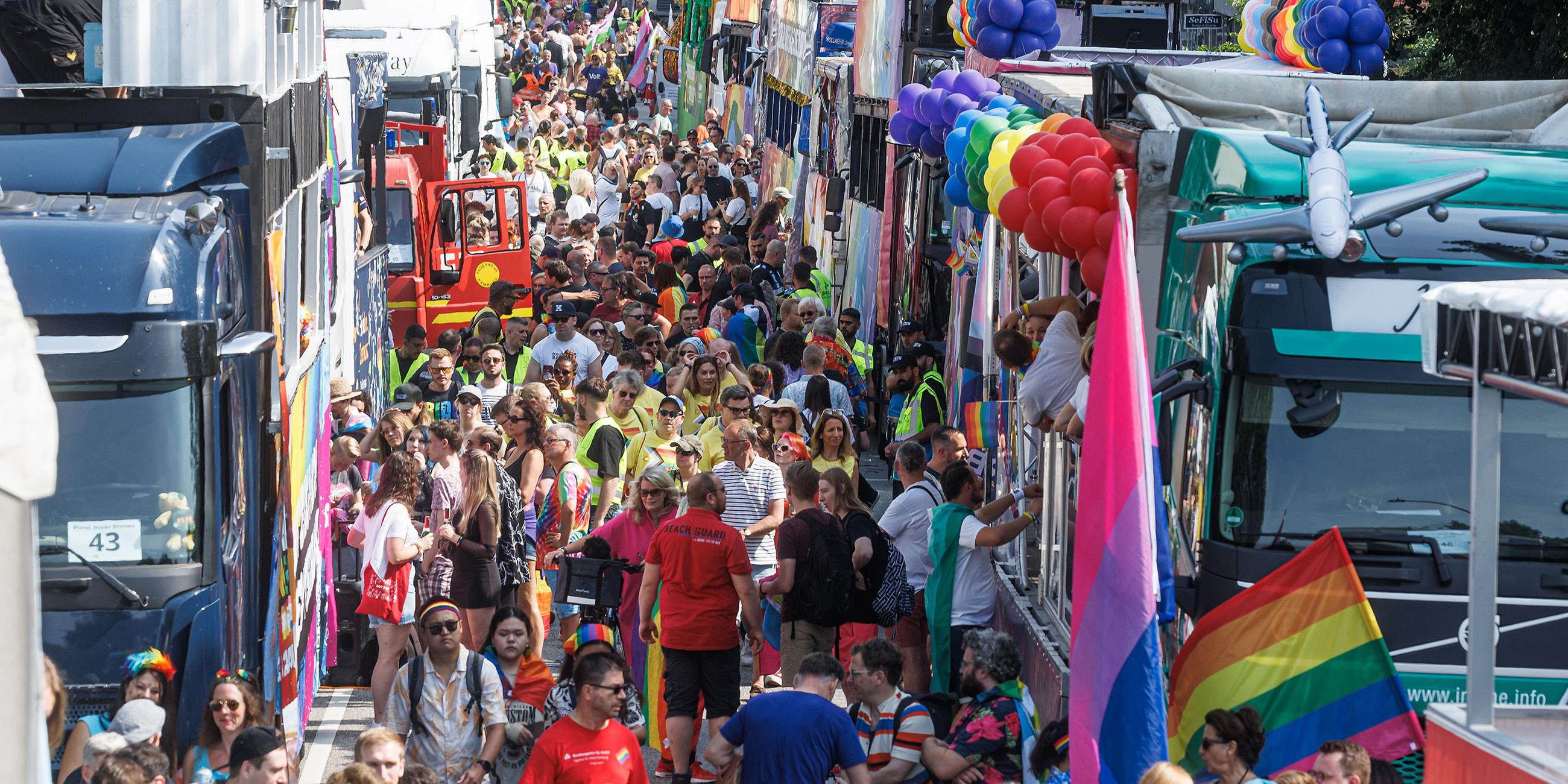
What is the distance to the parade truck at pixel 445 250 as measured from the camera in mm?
18859

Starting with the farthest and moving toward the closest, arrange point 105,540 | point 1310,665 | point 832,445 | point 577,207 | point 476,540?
point 577,207 → point 832,445 → point 476,540 → point 105,540 → point 1310,665

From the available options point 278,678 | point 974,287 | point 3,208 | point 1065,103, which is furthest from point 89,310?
point 974,287

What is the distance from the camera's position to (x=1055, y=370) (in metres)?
8.91

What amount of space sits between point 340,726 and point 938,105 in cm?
564

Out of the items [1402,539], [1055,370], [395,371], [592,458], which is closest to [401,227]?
[395,371]

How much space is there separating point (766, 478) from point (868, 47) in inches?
386

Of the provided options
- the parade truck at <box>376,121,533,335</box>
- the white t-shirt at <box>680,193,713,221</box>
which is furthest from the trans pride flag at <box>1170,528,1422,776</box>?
the white t-shirt at <box>680,193,713,221</box>

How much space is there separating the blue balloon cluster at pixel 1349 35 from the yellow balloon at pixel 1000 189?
3.51 m

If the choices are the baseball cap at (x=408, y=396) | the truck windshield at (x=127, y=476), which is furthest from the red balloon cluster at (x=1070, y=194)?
the baseball cap at (x=408, y=396)

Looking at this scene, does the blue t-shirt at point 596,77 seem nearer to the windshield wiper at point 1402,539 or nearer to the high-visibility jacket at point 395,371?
the high-visibility jacket at point 395,371

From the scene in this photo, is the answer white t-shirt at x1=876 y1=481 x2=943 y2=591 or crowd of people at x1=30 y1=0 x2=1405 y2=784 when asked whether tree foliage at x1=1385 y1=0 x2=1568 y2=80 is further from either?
white t-shirt at x1=876 y1=481 x2=943 y2=591

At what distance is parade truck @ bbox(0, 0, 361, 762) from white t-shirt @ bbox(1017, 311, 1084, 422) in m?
3.42

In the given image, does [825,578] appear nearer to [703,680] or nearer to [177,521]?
[703,680]

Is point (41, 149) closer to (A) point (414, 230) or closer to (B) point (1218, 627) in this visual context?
(B) point (1218, 627)
